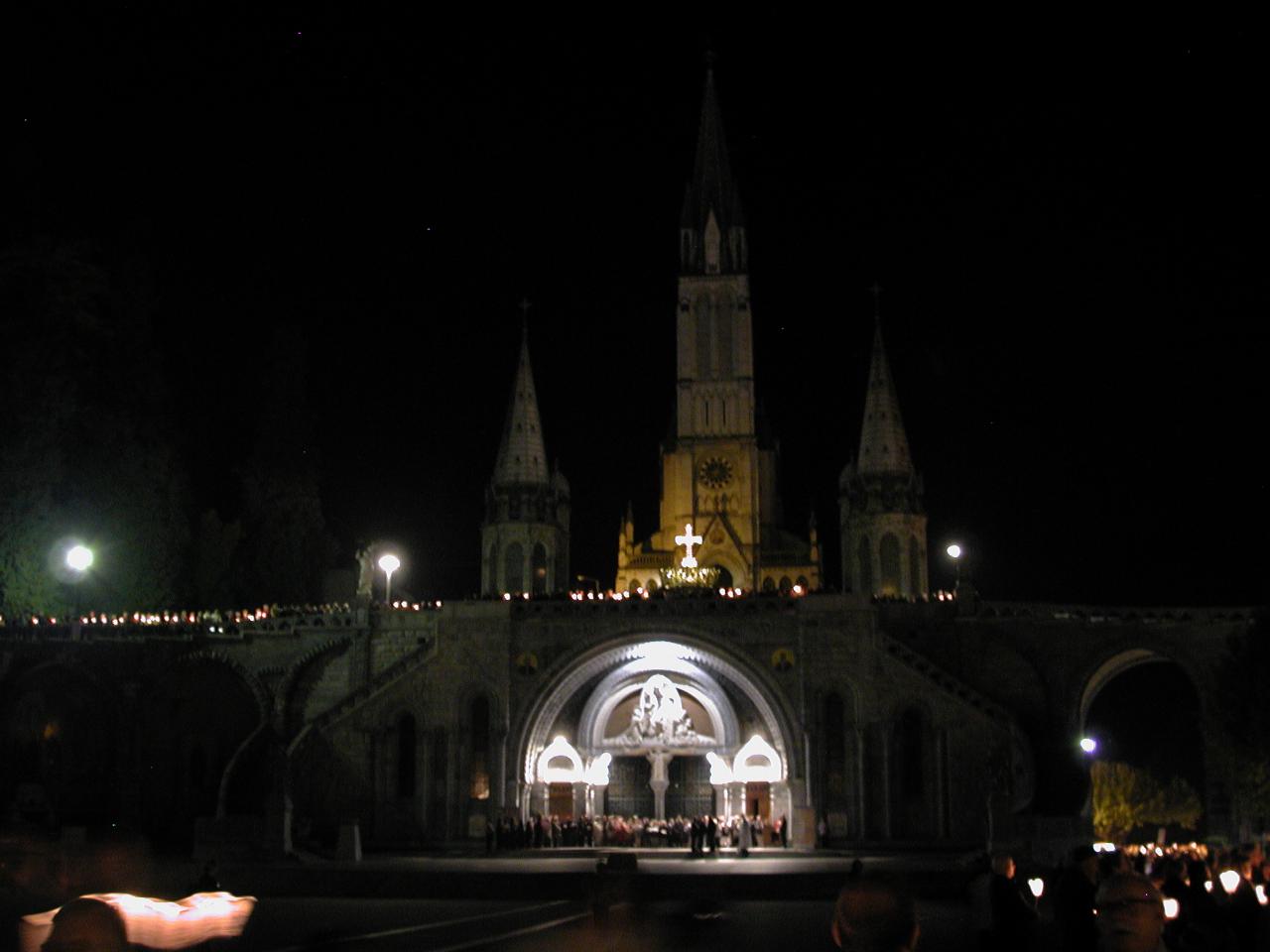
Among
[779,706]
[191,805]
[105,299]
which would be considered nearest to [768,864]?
[779,706]

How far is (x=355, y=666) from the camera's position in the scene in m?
46.9

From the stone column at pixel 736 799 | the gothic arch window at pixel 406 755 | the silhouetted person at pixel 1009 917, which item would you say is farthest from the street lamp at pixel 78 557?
the silhouetted person at pixel 1009 917

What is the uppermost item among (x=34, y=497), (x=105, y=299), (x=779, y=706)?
(x=105, y=299)

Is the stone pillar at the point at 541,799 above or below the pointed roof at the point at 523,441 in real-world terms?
below

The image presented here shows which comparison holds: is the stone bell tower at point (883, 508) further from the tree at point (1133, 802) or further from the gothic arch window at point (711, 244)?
the gothic arch window at point (711, 244)

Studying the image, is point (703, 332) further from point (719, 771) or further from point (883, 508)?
point (719, 771)

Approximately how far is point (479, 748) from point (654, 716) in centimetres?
552

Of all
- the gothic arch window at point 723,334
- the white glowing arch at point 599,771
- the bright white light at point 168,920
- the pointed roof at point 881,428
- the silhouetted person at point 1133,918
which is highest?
the gothic arch window at point 723,334

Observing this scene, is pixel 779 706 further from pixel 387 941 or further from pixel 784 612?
pixel 387 941

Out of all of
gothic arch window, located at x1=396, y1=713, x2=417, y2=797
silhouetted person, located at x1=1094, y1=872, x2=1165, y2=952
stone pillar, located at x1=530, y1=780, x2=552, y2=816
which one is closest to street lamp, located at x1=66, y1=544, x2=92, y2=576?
gothic arch window, located at x1=396, y1=713, x2=417, y2=797

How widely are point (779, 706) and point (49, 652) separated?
75.7 feet

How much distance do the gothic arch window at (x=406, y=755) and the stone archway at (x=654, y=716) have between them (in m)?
3.29

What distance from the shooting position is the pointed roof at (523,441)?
70.6 m

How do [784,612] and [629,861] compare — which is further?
[784,612]
